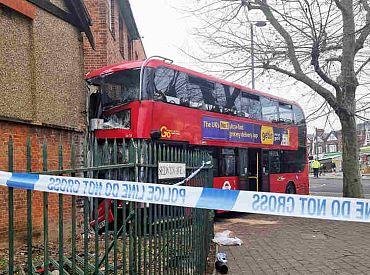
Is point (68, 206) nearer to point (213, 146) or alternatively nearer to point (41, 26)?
point (41, 26)

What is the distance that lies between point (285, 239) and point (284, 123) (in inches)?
293

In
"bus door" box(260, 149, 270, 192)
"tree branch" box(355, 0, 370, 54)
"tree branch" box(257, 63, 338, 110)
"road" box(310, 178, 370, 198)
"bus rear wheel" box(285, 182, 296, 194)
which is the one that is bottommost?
"road" box(310, 178, 370, 198)

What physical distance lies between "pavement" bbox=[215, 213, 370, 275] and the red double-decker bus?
2.25m

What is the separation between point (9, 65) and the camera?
7.58 meters

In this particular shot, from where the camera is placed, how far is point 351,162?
1447 centimetres

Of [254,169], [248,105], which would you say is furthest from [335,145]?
[248,105]

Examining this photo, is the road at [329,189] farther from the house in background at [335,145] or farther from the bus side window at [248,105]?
the bus side window at [248,105]

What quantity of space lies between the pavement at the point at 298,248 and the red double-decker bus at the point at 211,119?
7.39ft

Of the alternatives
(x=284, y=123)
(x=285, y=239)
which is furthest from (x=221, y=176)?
(x=284, y=123)

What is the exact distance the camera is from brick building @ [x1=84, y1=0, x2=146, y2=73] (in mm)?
14352

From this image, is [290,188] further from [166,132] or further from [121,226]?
[121,226]

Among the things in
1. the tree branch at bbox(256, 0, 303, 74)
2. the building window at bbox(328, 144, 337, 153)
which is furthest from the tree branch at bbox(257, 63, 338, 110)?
the building window at bbox(328, 144, 337, 153)

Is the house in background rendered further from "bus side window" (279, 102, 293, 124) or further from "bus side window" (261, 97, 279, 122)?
"bus side window" (261, 97, 279, 122)

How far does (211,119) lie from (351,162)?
573cm
